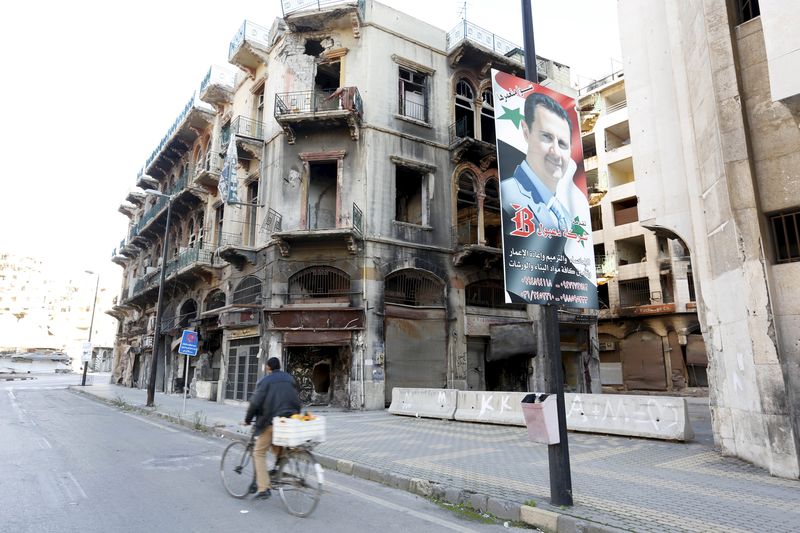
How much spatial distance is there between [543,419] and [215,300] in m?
21.7

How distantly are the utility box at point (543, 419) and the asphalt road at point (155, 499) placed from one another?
3.68 ft

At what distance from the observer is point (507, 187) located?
6.42 meters

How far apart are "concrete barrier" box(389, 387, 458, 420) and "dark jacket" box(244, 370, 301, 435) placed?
31.4 feet

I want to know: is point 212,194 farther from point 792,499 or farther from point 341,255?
point 792,499

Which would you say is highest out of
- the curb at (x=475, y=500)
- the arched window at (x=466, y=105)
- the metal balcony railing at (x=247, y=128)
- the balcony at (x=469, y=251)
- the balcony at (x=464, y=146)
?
the arched window at (x=466, y=105)

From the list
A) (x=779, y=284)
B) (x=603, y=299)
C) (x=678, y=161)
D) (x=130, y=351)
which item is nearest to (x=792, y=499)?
(x=779, y=284)

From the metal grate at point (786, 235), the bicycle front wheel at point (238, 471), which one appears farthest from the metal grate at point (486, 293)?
the bicycle front wheel at point (238, 471)

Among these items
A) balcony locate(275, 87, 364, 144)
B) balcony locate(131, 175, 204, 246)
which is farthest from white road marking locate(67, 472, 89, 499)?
balcony locate(131, 175, 204, 246)

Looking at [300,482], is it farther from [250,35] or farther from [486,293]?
[250,35]

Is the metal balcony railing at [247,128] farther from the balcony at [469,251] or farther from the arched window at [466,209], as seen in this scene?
the balcony at [469,251]

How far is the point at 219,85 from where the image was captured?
→ 26.0 metres

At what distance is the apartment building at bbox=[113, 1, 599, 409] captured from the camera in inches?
745

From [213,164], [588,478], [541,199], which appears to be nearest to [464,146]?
[213,164]

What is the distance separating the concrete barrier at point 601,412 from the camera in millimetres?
10219
